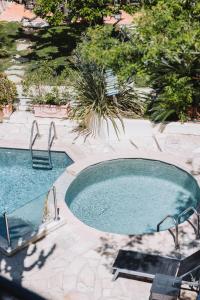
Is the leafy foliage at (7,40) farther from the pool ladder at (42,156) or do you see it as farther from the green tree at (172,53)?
the green tree at (172,53)

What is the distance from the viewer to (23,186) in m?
14.5

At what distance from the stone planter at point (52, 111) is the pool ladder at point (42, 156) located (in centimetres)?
58

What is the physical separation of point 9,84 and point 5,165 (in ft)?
9.81

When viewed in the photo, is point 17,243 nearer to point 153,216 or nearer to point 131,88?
point 153,216

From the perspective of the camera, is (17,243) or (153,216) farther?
(153,216)

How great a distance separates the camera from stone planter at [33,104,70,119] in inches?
661

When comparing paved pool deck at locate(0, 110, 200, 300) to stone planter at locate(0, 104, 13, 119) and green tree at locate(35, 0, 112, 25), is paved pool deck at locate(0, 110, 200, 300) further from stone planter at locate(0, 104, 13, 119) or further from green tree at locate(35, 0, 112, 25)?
green tree at locate(35, 0, 112, 25)

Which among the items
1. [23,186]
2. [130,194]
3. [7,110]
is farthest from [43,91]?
[130,194]

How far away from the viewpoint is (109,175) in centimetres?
1469

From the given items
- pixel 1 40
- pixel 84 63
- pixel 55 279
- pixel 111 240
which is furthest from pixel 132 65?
pixel 1 40

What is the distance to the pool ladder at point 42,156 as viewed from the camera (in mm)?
15398

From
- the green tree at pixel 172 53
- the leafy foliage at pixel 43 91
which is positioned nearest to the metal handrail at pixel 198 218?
the green tree at pixel 172 53

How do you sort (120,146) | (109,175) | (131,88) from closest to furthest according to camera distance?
1. (109,175)
2. (120,146)
3. (131,88)

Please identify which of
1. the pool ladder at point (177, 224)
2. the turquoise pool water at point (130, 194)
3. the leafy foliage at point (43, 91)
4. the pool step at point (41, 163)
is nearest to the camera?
the pool ladder at point (177, 224)
